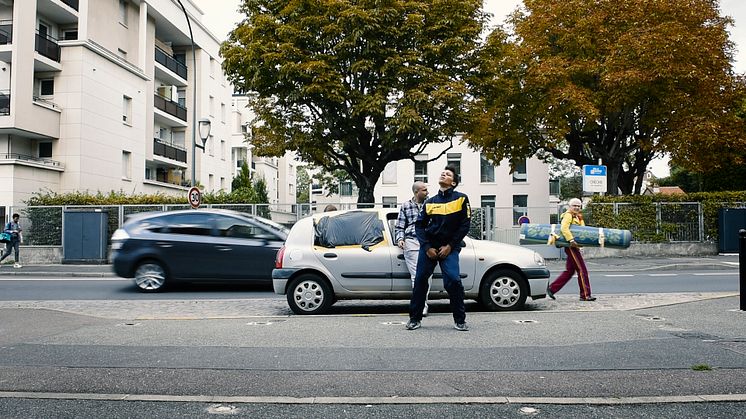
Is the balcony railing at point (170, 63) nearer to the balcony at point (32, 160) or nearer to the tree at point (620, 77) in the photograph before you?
the balcony at point (32, 160)

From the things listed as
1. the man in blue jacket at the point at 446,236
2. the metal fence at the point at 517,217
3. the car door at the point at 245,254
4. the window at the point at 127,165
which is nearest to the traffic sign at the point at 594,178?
the metal fence at the point at 517,217

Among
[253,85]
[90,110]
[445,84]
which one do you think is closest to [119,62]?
[90,110]

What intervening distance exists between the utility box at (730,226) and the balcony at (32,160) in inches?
1072

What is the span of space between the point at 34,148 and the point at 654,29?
2729cm

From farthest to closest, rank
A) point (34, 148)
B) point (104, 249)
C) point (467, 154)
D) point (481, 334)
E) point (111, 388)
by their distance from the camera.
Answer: point (467, 154), point (34, 148), point (104, 249), point (481, 334), point (111, 388)

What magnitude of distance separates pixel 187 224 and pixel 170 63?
97.5 feet

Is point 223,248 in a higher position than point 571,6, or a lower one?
lower

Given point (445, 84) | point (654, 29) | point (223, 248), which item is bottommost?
point (223, 248)

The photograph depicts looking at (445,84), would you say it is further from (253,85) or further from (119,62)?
(119,62)

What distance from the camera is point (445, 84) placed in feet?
71.7

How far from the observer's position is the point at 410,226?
8.05m

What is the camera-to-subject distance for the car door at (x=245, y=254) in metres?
12.3

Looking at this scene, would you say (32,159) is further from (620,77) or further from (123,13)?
(620,77)

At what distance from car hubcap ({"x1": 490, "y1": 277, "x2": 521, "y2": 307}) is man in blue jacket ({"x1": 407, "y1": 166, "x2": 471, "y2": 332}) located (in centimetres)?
176
